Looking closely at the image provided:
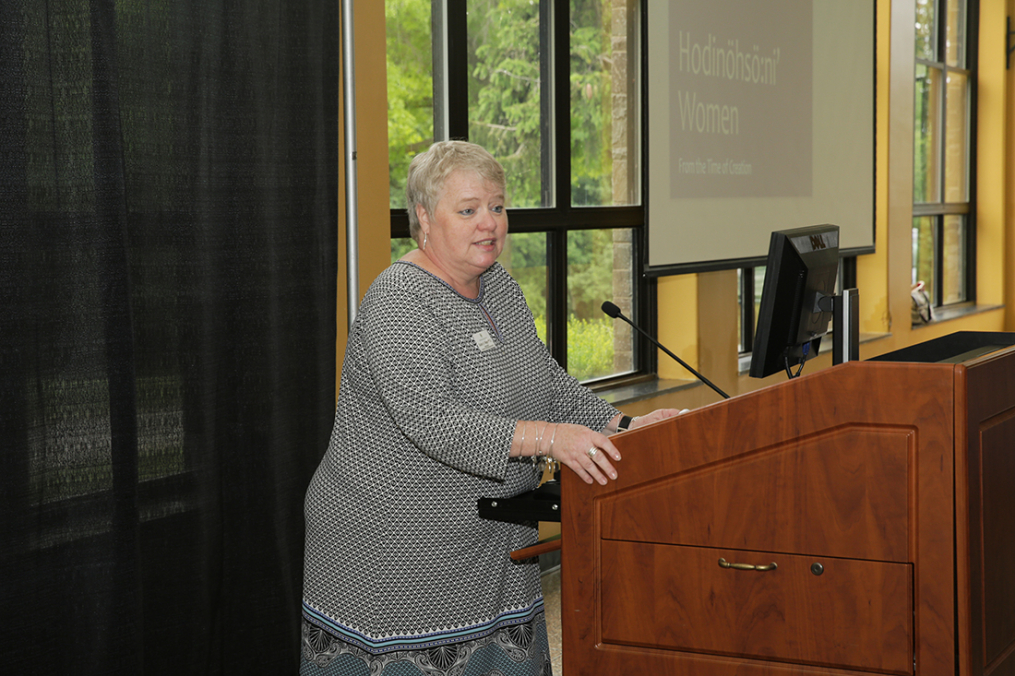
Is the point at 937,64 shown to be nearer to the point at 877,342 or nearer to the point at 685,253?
the point at 877,342

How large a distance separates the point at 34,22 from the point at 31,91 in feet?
0.44

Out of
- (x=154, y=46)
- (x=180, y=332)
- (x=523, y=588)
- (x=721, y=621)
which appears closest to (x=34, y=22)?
(x=154, y=46)

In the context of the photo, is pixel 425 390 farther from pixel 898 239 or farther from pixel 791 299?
pixel 898 239

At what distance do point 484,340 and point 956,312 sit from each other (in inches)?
290

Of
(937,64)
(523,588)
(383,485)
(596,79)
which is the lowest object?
(523,588)

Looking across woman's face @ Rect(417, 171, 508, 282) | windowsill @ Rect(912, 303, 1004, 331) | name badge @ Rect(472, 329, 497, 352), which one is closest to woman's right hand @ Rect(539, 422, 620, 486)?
name badge @ Rect(472, 329, 497, 352)

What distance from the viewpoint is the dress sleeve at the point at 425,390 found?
62.4 inches

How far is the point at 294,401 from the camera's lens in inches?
103

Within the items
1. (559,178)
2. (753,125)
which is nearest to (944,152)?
(753,125)

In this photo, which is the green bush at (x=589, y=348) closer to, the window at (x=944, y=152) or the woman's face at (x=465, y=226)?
the woman's face at (x=465, y=226)

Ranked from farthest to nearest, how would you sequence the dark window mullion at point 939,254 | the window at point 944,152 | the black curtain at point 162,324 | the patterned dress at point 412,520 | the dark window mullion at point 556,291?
the dark window mullion at point 939,254 → the window at point 944,152 → the dark window mullion at point 556,291 → the black curtain at point 162,324 → the patterned dress at point 412,520

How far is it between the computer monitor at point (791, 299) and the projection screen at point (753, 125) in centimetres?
206

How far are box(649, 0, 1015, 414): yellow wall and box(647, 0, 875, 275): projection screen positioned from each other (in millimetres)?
376

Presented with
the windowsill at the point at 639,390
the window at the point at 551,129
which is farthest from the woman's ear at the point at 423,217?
the windowsill at the point at 639,390
